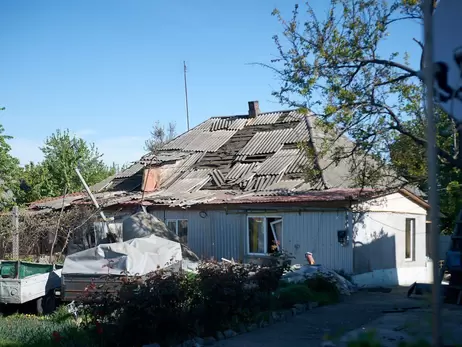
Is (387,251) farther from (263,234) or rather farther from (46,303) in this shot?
(46,303)

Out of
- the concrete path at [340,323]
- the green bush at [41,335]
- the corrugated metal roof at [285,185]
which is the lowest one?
the concrete path at [340,323]

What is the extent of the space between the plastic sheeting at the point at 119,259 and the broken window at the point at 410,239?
9.37 metres

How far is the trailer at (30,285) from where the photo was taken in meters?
14.7

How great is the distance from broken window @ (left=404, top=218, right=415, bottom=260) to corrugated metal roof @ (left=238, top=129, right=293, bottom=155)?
19.7 feet

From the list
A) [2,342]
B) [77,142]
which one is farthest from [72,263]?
[77,142]

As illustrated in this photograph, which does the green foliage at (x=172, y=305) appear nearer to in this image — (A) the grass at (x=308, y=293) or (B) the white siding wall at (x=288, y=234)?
(A) the grass at (x=308, y=293)

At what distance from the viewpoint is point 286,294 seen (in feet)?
43.5

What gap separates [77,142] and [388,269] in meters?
26.2

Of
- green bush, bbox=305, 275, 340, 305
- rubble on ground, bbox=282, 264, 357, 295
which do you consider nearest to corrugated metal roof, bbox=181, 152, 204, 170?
rubble on ground, bbox=282, 264, 357, 295

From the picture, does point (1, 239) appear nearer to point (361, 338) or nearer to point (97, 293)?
point (97, 293)

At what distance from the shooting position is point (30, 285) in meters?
14.9

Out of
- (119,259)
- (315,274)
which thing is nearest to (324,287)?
Result: (315,274)

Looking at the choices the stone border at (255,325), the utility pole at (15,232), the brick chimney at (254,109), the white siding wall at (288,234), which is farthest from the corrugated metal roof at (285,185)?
the utility pole at (15,232)

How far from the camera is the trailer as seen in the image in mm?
14703
